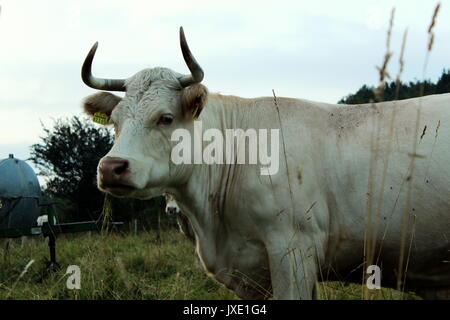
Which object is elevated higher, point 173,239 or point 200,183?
point 200,183

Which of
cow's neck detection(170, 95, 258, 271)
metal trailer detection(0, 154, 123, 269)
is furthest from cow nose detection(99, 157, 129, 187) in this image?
metal trailer detection(0, 154, 123, 269)

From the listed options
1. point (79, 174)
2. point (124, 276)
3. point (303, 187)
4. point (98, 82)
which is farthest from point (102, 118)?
point (79, 174)

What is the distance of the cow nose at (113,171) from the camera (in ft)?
12.9

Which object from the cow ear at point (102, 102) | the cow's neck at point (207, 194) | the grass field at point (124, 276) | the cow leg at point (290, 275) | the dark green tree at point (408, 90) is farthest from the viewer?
the dark green tree at point (408, 90)

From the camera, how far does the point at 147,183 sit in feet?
13.9

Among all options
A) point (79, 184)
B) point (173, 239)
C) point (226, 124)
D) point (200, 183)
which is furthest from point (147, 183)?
point (79, 184)

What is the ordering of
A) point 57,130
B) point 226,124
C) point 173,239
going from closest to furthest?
point 226,124, point 173,239, point 57,130

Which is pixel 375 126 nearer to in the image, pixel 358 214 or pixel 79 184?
pixel 358 214

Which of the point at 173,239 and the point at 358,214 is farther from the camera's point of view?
Result: the point at 173,239

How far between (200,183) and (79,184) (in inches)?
657

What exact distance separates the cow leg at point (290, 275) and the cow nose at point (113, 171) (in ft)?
4.07

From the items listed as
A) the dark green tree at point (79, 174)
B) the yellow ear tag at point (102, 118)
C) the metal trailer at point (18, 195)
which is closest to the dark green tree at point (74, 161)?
the dark green tree at point (79, 174)

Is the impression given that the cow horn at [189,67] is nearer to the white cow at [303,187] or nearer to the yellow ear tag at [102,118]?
the white cow at [303,187]
